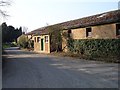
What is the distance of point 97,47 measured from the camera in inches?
949

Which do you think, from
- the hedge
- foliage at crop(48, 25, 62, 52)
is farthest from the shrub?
foliage at crop(48, 25, 62, 52)

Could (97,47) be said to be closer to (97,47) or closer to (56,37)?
(97,47)

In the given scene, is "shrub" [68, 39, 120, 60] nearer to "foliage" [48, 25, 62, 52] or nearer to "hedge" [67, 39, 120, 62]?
"hedge" [67, 39, 120, 62]

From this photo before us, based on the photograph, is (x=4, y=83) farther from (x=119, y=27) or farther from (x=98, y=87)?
(x=119, y=27)

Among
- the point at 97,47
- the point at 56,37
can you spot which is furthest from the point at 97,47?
the point at 56,37

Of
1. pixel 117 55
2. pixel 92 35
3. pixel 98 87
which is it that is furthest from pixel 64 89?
pixel 92 35

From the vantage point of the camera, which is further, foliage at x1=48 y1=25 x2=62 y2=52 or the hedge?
foliage at x1=48 y1=25 x2=62 y2=52

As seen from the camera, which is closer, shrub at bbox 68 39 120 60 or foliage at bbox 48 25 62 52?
shrub at bbox 68 39 120 60

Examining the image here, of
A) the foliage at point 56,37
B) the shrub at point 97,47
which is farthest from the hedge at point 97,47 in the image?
the foliage at point 56,37

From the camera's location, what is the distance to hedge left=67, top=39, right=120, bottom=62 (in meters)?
21.7

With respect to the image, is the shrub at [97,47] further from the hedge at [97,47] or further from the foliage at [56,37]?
the foliage at [56,37]

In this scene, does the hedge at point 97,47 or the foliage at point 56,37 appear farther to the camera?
the foliage at point 56,37

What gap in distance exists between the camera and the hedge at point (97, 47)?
2172 cm

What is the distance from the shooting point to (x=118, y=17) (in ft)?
75.3
